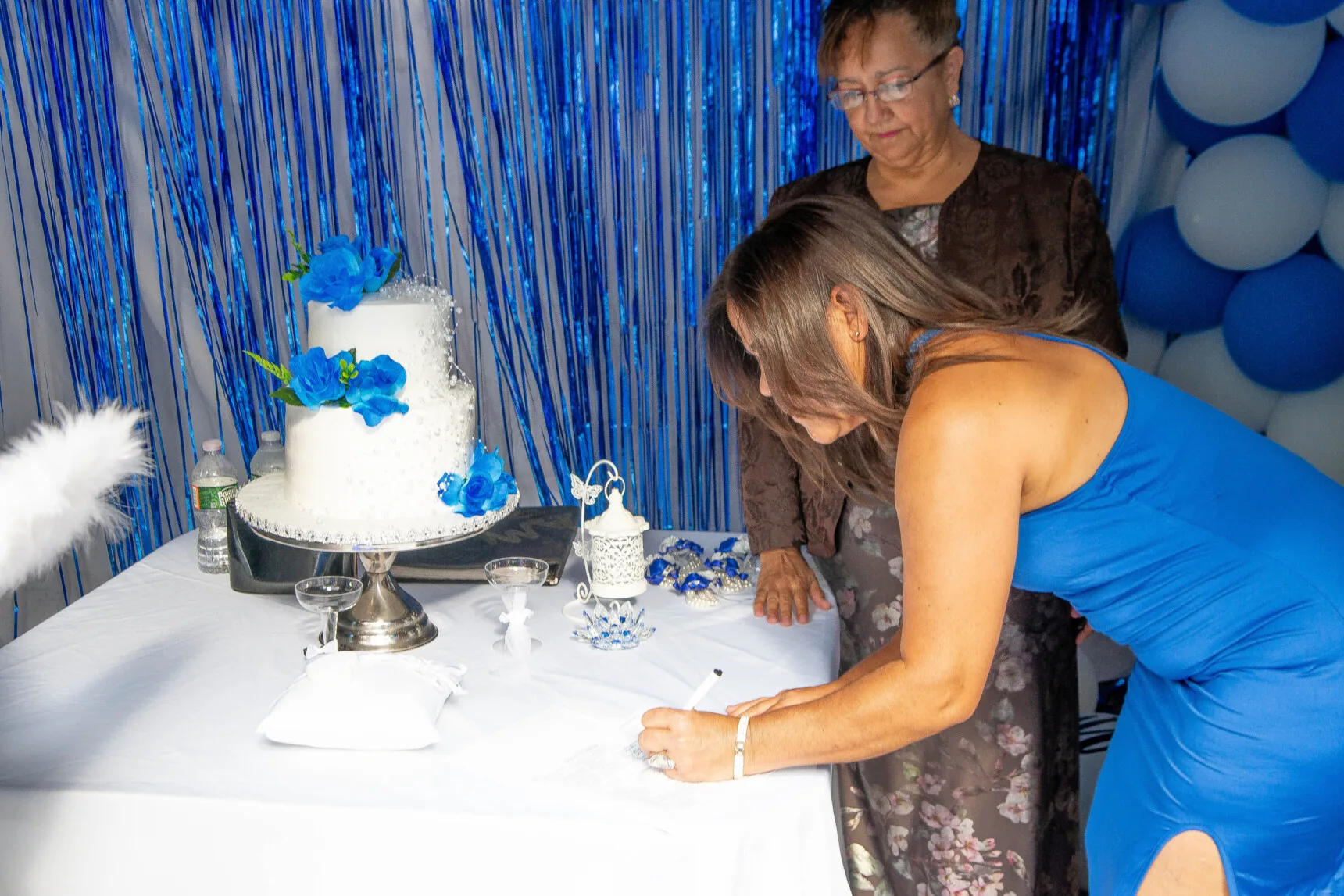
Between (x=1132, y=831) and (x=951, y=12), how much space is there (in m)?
1.22

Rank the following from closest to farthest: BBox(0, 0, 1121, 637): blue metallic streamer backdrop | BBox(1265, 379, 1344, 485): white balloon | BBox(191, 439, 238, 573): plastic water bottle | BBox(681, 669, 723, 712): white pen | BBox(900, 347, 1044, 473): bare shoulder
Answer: BBox(900, 347, 1044, 473): bare shoulder → BBox(681, 669, 723, 712): white pen → BBox(191, 439, 238, 573): plastic water bottle → BBox(1265, 379, 1344, 485): white balloon → BBox(0, 0, 1121, 637): blue metallic streamer backdrop

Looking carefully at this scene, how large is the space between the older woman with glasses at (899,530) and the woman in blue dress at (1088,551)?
20.5 inches

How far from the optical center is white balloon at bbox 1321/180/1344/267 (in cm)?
200

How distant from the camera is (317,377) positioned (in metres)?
1.40

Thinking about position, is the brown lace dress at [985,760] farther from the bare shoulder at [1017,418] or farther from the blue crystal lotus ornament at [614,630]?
the bare shoulder at [1017,418]

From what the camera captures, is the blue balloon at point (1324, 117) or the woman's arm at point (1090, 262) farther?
the blue balloon at point (1324, 117)

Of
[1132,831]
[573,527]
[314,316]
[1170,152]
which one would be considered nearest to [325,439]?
[314,316]

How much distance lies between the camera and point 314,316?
1.49 metres

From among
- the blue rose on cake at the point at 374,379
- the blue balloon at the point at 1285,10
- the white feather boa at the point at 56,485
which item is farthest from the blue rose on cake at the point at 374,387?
the blue balloon at the point at 1285,10

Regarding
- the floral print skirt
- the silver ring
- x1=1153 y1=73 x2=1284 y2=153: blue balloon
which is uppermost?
x1=1153 y1=73 x2=1284 y2=153: blue balloon

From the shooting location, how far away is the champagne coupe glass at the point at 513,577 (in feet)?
4.87

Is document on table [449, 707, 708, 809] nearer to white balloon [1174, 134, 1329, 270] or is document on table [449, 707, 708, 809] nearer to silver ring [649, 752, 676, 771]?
silver ring [649, 752, 676, 771]

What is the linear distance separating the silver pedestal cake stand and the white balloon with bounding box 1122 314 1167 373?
4.60 feet

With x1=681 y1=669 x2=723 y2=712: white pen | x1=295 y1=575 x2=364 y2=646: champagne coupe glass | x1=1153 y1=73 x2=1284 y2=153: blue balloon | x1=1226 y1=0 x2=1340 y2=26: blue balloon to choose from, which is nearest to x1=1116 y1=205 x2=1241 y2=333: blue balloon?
x1=1153 y1=73 x2=1284 y2=153: blue balloon
